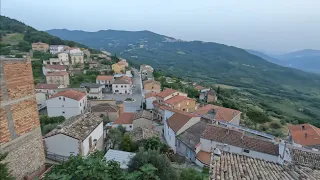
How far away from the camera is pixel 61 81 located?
5641cm

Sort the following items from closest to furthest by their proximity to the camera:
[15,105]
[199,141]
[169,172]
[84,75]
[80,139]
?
[15,105] < [169,172] < [80,139] < [199,141] < [84,75]

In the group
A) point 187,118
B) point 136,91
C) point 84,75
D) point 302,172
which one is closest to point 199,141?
point 187,118

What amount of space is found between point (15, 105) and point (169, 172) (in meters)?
8.70

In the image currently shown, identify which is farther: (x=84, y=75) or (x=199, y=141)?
(x=84, y=75)

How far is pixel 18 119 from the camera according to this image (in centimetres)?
1134

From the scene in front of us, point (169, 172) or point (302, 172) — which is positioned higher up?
point (302, 172)

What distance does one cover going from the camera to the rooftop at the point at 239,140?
71.3ft

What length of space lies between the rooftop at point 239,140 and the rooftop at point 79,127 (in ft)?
34.3

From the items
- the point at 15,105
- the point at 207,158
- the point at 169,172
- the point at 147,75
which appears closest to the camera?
the point at 15,105

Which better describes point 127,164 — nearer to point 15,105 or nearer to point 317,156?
point 15,105

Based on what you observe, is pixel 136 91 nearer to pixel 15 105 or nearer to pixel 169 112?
pixel 169 112

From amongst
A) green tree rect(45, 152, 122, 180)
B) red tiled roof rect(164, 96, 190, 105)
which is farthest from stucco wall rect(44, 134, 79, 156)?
red tiled roof rect(164, 96, 190, 105)

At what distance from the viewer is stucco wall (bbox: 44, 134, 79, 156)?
17.6 meters

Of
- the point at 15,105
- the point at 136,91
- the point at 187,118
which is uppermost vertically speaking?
the point at 15,105
